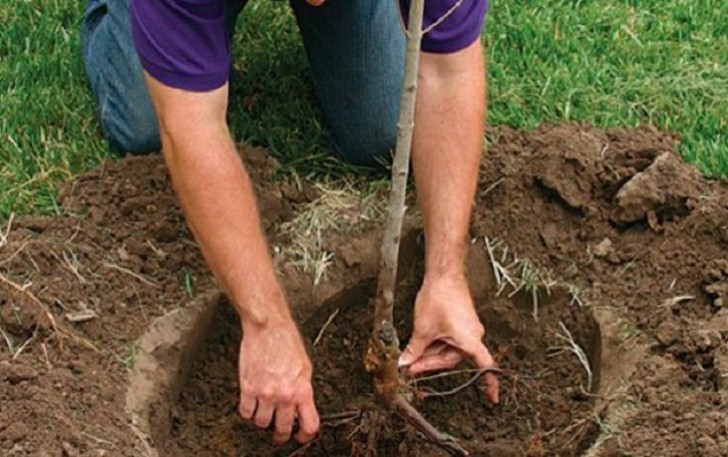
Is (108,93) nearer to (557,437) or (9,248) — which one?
(9,248)

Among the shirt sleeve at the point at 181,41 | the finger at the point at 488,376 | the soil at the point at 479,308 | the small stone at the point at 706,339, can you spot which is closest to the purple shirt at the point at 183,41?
the shirt sleeve at the point at 181,41

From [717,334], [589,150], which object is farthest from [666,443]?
[589,150]

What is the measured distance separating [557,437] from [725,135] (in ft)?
3.52

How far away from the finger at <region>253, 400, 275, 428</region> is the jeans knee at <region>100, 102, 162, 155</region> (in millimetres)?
1047

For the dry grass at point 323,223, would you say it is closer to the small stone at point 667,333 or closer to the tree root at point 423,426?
the tree root at point 423,426

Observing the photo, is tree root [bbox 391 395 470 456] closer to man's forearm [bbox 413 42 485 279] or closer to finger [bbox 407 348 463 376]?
finger [bbox 407 348 463 376]

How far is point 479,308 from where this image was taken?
131 inches

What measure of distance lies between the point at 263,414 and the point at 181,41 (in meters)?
0.77

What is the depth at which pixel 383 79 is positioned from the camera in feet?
12.3

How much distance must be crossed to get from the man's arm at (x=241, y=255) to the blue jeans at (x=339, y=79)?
0.75m

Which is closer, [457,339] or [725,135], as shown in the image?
[457,339]

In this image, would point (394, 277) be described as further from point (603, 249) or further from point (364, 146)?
point (364, 146)

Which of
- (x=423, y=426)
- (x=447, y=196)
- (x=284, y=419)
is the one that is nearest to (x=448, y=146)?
(x=447, y=196)

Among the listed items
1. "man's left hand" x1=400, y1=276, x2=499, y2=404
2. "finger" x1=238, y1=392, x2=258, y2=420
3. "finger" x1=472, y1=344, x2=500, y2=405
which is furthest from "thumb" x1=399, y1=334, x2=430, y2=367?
"finger" x1=238, y1=392, x2=258, y2=420
